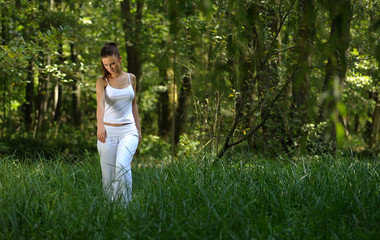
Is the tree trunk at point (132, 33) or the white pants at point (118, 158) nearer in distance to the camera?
the white pants at point (118, 158)

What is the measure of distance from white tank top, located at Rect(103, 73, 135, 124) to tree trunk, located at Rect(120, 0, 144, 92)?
24.4 ft

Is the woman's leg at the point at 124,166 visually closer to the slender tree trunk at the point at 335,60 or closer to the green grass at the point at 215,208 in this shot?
the green grass at the point at 215,208

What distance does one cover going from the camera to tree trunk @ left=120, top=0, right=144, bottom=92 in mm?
11969

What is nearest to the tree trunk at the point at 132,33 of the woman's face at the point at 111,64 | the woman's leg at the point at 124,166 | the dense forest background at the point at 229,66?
the dense forest background at the point at 229,66

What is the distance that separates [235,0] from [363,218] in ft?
6.46

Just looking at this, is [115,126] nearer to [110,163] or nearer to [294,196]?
[110,163]

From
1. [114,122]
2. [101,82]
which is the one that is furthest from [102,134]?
[101,82]

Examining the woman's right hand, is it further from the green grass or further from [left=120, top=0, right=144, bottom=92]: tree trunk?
[left=120, top=0, right=144, bottom=92]: tree trunk

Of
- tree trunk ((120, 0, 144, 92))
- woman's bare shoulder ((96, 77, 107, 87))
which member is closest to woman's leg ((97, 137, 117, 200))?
woman's bare shoulder ((96, 77, 107, 87))

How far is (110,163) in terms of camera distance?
4.57m

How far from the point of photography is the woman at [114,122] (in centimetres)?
441

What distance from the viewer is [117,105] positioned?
Answer: 14.8 feet

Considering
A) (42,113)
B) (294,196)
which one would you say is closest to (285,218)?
(294,196)

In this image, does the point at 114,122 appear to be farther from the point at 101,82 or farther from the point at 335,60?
the point at 335,60
